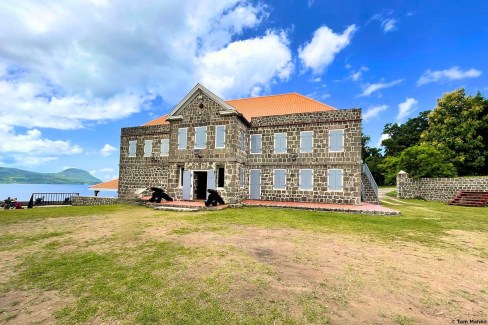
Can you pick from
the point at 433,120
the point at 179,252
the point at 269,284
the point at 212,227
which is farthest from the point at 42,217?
the point at 433,120

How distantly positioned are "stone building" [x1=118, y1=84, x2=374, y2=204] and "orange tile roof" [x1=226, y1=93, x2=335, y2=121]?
154mm

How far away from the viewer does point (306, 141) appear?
16.9m

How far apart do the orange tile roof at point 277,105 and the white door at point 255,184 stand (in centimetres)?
434

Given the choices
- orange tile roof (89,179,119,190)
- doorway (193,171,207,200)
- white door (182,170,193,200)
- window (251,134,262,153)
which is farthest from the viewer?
orange tile roof (89,179,119,190)

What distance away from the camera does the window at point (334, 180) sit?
52.6ft

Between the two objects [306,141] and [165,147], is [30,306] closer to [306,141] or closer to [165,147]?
[306,141]

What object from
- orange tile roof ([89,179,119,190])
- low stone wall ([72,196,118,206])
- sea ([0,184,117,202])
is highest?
orange tile roof ([89,179,119,190])

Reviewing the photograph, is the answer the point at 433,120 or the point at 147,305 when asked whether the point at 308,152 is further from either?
the point at 433,120

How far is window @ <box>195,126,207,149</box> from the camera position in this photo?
16.9m

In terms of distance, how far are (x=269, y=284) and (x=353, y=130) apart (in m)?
14.0

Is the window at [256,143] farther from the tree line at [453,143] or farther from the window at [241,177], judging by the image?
the tree line at [453,143]

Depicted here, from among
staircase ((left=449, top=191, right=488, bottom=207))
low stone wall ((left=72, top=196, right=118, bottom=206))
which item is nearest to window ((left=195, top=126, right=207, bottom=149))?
low stone wall ((left=72, top=196, right=118, bottom=206))

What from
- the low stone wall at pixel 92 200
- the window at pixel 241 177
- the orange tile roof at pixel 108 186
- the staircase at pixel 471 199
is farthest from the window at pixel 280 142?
the orange tile roof at pixel 108 186

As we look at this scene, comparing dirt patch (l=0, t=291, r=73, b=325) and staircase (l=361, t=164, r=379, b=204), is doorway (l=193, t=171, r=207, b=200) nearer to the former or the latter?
staircase (l=361, t=164, r=379, b=204)
